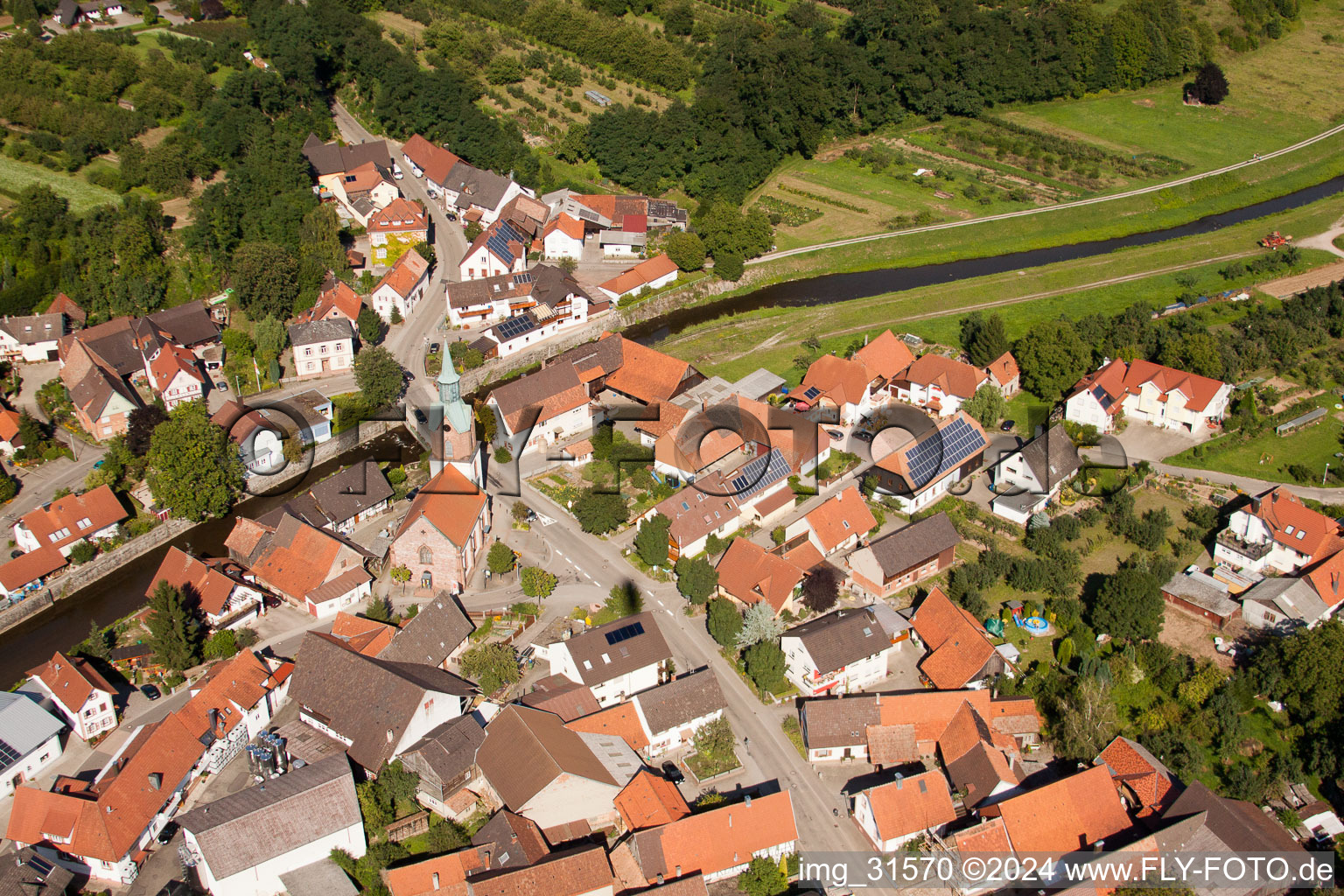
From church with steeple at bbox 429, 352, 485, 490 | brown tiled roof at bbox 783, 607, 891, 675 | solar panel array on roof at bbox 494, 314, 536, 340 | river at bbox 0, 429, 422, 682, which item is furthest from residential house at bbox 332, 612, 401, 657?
solar panel array on roof at bbox 494, 314, 536, 340

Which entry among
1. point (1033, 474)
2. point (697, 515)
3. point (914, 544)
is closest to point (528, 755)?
point (697, 515)

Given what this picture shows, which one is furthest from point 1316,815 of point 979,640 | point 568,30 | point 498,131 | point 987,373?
point 568,30

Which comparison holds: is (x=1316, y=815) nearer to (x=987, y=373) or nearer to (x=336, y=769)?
(x=987, y=373)

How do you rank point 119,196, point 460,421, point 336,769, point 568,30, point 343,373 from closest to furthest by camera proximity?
point 336,769 → point 460,421 → point 343,373 → point 119,196 → point 568,30

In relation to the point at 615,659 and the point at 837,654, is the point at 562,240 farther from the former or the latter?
the point at 837,654

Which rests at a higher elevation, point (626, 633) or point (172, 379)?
point (626, 633)

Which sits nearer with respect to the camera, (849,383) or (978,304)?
(849,383)

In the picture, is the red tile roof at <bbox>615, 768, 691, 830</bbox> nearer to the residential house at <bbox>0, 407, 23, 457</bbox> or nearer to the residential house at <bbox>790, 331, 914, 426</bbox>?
the residential house at <bbox>790, 331, 914, 426</bbox>
